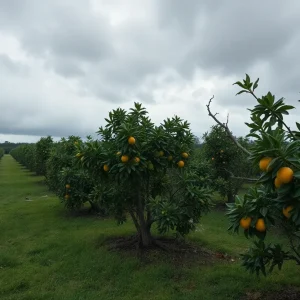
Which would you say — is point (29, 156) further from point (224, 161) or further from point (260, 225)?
point (260, 225)

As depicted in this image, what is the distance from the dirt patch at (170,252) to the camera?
5.99 m

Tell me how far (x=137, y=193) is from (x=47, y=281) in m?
2.13

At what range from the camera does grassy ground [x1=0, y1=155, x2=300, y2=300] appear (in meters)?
4.78

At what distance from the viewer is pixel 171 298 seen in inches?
179

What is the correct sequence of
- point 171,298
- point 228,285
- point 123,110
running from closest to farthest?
point 171,298 < point 228,285 < point 123,110

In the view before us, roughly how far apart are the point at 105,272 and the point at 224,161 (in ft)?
25.5

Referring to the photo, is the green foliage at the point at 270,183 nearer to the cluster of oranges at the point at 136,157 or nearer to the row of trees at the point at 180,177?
the row of trees at the point at 180,177

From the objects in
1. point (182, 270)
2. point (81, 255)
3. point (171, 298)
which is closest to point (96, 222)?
point (81, 255)

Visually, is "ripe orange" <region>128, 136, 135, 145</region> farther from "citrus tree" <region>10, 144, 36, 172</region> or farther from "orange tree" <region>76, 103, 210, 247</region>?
"citrus tree" <region>10, 144, 36, 172</region>

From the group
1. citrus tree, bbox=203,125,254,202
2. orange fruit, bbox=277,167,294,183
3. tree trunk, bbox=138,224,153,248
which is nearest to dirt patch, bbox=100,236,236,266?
tree trunk, bbox=138,224,153,248

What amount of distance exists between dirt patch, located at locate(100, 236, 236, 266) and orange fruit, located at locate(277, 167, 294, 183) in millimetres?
3900

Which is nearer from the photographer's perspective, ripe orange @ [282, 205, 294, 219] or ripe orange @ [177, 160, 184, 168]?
ripe orange @ [282, 205, 294, 219]

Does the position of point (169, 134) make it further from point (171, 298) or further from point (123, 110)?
point (171, 298)

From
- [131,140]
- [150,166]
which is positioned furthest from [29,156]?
[131,140]
